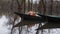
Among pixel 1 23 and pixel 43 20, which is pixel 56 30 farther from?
pixel 1 23

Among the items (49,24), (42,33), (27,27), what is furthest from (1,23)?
(49,24)

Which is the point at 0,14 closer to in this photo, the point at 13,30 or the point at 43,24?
the point at 13,30

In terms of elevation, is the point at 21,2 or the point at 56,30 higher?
the point at 21,2

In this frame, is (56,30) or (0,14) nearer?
(56,30)

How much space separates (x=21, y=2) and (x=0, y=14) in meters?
1.88

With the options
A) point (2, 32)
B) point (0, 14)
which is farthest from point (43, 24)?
point (0, 14)

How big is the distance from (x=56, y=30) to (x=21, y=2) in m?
0.75

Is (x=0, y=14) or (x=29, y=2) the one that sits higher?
(x=29, y=2)

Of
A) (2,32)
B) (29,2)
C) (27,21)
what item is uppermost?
(29,2)

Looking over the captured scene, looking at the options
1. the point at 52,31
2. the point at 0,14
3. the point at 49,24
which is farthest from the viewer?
the point at 0,14

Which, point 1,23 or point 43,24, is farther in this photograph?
point 1,23

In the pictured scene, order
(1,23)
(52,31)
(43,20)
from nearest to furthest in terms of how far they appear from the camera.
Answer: (43,20) < (52,31) < (1,23)

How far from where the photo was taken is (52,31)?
3148mm

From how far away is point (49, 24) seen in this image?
2736mm
